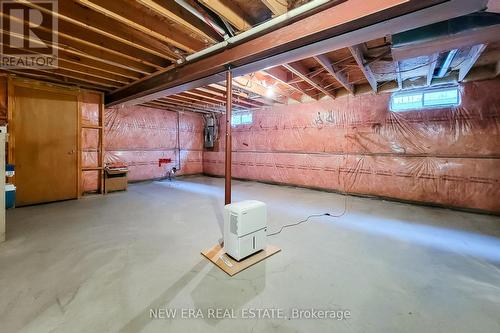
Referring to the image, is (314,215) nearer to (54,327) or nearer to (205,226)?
(205,226)

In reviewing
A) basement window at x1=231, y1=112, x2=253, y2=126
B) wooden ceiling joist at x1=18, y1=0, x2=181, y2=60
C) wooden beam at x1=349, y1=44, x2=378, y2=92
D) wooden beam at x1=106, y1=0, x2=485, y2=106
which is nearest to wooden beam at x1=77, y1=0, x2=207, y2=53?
wooden ceiling joist at x1=18, y1=0, x2=181, y2=60

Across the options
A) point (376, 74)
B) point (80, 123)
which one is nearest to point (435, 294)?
point (376, 74)

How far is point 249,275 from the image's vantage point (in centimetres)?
183

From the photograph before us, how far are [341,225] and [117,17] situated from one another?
3601mm

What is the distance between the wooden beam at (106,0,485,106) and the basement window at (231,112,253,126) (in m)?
3.96

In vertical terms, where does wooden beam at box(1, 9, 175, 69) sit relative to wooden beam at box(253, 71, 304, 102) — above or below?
below

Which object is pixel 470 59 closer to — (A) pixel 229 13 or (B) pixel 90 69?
(A) pixel 229 13

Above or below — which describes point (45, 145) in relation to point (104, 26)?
below

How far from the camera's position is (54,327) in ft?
4.17

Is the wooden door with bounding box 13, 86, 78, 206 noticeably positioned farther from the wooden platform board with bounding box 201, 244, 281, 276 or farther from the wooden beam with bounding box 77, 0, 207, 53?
the wooden platform board with bounding box 201, 244, 281, 276

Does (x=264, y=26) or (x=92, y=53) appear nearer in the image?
(x=264, y=26)

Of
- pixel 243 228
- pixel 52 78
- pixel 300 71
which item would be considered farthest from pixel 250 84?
pixel 52 78

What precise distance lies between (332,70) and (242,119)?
4015 mm

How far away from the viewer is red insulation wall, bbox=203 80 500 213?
3641 mm
